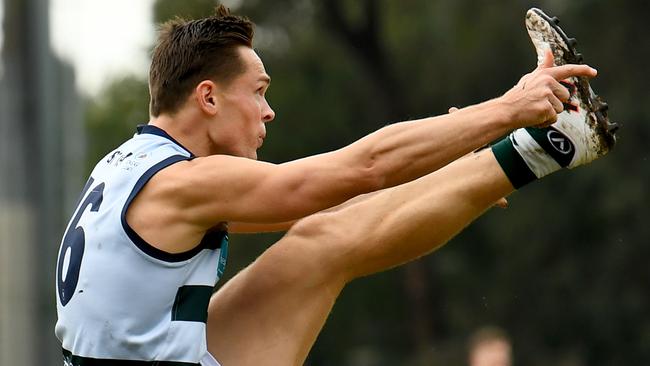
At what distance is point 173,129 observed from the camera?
5.16 meters

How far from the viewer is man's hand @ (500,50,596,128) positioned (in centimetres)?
472

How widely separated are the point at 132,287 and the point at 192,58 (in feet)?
2.87

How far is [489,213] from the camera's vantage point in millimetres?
29172

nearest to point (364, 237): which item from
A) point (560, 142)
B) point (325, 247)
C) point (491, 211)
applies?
point (325, 247)

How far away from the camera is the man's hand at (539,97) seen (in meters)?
4.72

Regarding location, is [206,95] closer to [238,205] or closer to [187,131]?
[187,131]

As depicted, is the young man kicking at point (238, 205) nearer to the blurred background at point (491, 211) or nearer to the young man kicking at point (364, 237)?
the young man kicking at point (364, 237)

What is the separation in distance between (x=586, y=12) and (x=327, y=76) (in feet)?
21.6

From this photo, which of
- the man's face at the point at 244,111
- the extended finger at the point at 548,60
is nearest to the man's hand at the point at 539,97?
the extended finger at the point at 548,60

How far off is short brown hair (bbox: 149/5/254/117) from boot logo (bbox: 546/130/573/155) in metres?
1.20

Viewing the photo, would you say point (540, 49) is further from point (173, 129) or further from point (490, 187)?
point (173, 129)

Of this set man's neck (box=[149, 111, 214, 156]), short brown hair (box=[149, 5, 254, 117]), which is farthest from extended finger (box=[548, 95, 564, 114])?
man's neck (box=[149, 111, 214, 156])

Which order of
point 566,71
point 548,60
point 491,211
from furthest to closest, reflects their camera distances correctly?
1. point 491,211
2. point 548,60
3. point 566,71

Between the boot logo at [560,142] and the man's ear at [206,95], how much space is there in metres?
1.29
